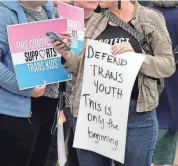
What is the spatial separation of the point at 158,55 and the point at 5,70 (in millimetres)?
791

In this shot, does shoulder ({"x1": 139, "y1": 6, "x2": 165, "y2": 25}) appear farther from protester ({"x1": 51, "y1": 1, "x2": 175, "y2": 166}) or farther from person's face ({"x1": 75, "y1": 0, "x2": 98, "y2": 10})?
person's face ({"x1": 75, "y1": 0, "x2": 98, "y2": 10})

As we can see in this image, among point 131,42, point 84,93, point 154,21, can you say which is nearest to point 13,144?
point 84,93

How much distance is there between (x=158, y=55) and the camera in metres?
2.25

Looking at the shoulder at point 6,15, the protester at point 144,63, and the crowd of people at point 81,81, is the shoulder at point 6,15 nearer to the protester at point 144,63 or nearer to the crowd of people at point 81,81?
the crowd of people at point 81,81

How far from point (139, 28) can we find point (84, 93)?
444 mm

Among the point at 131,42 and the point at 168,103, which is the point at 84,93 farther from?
the point at 168,103

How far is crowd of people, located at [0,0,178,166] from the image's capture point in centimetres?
224

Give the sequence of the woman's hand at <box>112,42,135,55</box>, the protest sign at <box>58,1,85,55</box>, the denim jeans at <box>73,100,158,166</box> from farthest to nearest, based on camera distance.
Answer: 1. the protest sign at <box>58,1,85,55</box>
2. the denim jeans at <box>73,100,158,166</box>
3. the woman's hand at <box>112,42,135,55</box>

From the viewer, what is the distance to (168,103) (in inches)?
140

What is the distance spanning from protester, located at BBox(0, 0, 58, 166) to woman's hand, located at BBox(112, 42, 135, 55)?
1.58 feet

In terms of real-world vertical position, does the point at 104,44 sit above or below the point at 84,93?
above

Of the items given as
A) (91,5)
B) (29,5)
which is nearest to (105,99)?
(29,5)

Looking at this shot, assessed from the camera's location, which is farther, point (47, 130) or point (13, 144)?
point (47, 130)

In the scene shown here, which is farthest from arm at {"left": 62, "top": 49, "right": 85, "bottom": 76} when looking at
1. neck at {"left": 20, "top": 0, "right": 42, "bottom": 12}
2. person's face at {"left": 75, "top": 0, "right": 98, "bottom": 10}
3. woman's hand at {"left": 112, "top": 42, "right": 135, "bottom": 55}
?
person's face at {"left": 75, "top": 0, "right": 98, "bottom": 10}
